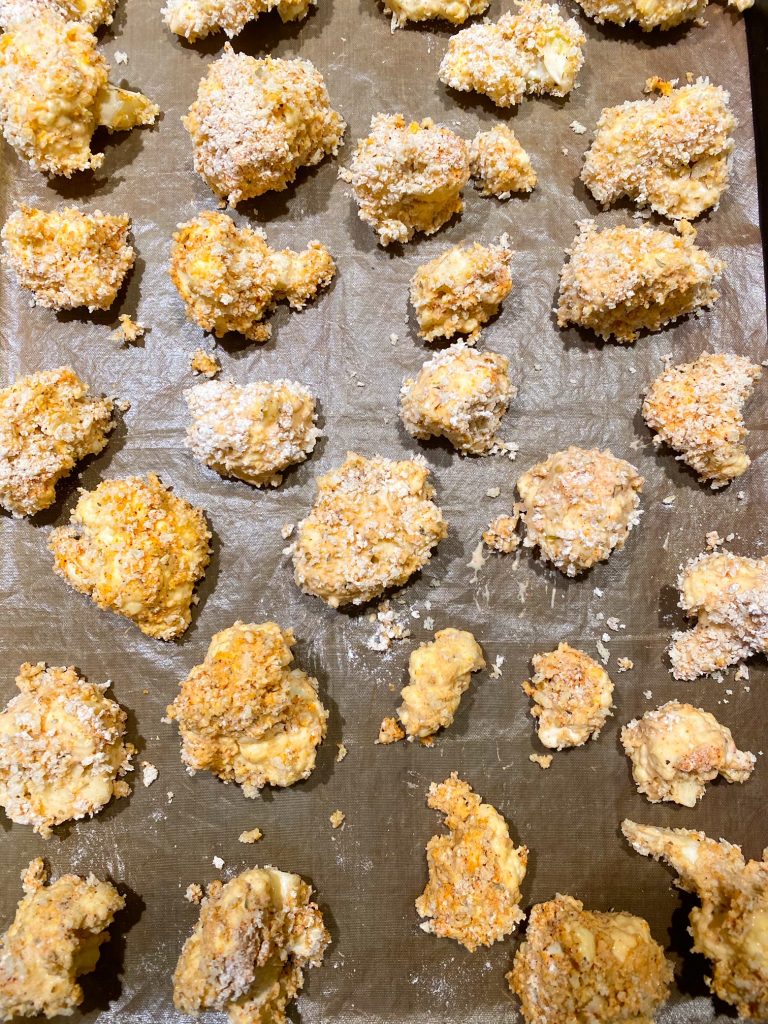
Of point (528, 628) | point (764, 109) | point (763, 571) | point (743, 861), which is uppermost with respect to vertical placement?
point (764, 109)

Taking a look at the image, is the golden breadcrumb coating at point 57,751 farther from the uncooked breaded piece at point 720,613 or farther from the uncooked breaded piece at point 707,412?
the uncooked breaded piece at point 707,412

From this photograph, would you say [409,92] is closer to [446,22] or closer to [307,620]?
[446,22]

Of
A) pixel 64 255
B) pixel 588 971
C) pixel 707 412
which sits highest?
pixel 64 255

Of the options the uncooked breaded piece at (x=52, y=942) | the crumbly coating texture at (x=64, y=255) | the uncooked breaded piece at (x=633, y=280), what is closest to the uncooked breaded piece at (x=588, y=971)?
the uncooked breaded piece at (x=52, y=942)

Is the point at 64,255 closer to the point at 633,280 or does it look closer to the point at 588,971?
the point at 633,280

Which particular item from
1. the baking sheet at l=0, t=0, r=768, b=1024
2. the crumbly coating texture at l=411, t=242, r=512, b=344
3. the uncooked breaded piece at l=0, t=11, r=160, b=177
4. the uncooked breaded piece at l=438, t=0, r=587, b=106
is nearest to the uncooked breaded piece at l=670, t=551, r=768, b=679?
the baking sheet at l=0, t=0, r=768, b=1024

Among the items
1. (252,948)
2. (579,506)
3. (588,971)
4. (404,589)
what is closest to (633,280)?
(579,506)

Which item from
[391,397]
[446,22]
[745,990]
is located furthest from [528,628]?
[446,22]
